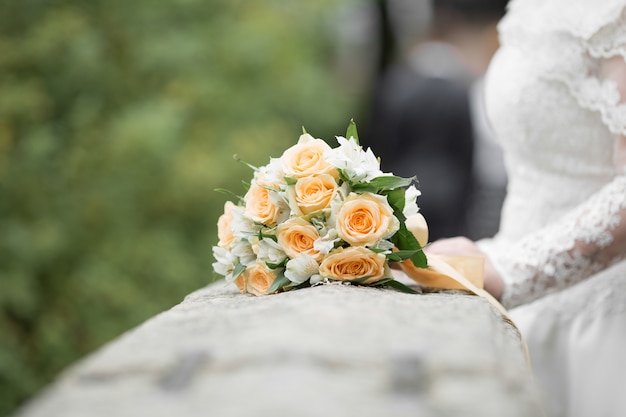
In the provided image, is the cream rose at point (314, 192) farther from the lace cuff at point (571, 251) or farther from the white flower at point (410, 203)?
the lace cuff at point (571, 251)

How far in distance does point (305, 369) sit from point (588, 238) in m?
1.34

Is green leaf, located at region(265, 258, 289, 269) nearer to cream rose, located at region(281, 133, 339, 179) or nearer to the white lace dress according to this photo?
cream rose, located at region(281, 133, 339, 179)

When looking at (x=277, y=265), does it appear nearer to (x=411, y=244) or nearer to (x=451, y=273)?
(x=411, y=244)

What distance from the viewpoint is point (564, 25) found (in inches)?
94.0

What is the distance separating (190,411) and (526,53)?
185cm

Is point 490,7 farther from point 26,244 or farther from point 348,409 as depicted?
point 348,409

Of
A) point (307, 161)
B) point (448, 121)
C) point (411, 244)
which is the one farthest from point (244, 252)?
point (448, 121)

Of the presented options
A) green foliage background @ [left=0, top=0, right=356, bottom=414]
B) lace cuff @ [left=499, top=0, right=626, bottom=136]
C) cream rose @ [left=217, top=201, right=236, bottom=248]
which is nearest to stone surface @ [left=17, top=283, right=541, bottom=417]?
cream rose @ [left=217, top=201, right=236, bottom=248]

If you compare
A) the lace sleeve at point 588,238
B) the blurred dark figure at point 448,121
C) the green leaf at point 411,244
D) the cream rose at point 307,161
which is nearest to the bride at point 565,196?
the lace sleeve at point 588,238

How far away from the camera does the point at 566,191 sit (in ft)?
8.64

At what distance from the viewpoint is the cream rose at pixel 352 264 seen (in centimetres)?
179

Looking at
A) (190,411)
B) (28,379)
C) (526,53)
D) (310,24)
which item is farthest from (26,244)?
(310,24)

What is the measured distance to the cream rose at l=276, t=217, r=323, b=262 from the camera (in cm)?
184

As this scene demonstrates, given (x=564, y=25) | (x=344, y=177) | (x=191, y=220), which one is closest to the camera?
(x=344, y=177)
